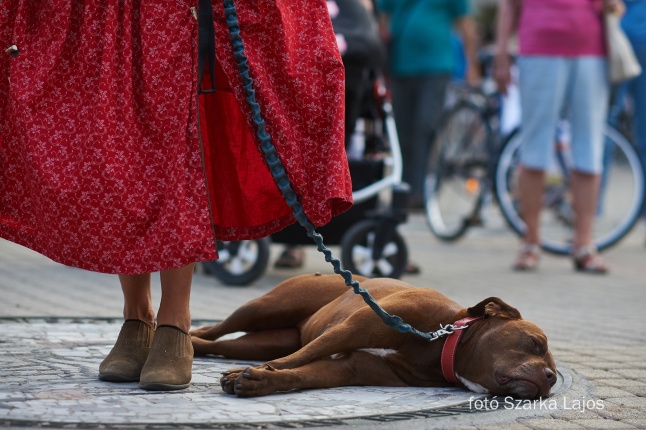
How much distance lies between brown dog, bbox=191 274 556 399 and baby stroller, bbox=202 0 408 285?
99.9 inches

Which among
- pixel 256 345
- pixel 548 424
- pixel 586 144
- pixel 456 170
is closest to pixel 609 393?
pixel 548 424

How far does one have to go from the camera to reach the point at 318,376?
376cm

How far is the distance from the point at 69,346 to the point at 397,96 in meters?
6.94

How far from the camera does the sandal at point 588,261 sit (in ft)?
26.2

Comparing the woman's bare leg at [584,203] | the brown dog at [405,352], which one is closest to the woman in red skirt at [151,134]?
the brown dog at [405,352]

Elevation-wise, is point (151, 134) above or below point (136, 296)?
above

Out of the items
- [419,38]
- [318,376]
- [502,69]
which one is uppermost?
[419,38]

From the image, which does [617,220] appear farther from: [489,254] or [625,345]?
[625,345]

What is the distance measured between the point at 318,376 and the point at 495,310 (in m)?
0.62

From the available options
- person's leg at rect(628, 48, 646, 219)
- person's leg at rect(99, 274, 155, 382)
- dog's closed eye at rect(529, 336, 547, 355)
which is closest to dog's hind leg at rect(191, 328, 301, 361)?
person's leg at rect(99, 274, 155, 382)

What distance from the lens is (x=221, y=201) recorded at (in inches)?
160

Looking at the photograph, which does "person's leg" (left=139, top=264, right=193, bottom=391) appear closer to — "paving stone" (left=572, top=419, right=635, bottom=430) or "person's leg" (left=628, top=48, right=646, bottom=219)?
"paving stone" (left=572, top=419, right=635, bottom=430)

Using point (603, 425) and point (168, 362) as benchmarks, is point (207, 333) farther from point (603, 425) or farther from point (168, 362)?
point (603, 425)

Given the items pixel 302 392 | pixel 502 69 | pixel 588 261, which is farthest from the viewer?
pixel 502 69
